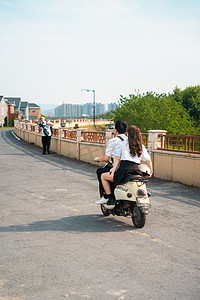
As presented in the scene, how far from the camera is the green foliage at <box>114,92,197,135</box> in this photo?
214 feet

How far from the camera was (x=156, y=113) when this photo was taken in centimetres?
6894

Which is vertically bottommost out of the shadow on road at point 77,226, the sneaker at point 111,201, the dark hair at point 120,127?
the shadow on road at point 77,226

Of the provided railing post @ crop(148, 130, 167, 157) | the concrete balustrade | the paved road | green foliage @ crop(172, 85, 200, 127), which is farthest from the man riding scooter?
green foliage @ crop(172, 85, 200, 127)

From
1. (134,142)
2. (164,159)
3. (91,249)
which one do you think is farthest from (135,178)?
(164,159)

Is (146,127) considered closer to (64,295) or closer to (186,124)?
(186,124)

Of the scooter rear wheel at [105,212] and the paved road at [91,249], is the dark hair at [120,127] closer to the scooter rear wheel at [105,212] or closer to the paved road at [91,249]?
the scooter rear wheel at [105,212]

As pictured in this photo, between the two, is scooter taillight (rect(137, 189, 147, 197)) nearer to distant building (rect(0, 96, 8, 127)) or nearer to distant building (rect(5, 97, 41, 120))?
distant building (rect(5, 97, 41, 120))

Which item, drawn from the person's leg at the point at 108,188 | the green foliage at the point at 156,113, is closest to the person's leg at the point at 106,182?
the person's leg at the point at 108,188

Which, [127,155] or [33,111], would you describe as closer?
[127,155]

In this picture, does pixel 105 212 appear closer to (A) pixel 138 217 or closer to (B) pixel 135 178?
(A) pixel 138 217

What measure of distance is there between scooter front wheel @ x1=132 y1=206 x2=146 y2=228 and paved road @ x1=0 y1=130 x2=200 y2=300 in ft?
0.39

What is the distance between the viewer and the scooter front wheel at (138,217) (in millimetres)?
6590

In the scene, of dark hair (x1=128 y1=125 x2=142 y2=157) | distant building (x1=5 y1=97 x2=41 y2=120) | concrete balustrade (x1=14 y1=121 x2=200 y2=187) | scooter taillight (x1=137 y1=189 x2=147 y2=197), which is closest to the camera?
scooter taillight (x1=137 y1=189 x2=147 y2=197)

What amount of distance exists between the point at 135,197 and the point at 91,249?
137cm
